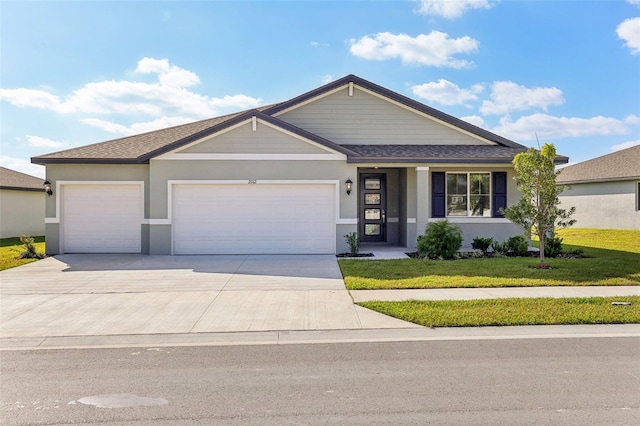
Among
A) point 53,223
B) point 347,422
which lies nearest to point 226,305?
point 347,422

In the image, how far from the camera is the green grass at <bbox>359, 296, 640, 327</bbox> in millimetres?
6320

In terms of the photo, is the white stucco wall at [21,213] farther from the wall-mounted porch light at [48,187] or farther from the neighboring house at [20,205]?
the wall-mounted porch light at [48,187]

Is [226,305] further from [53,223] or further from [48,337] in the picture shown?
[53,223]

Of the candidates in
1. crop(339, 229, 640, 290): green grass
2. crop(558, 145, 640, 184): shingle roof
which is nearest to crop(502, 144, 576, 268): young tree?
crop(339, 229, 640, 290): green grass

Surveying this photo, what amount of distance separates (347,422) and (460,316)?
3.60 meters

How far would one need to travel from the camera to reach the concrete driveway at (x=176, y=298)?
6344 mm

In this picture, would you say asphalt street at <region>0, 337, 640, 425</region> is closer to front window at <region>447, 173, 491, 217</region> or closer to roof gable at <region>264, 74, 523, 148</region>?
front window at <region>447, 173, 491, 217</region>

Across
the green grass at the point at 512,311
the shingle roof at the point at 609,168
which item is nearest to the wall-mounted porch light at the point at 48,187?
the green grass at the point at 512,311

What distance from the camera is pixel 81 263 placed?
12.3 m

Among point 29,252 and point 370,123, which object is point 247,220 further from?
point 29,252

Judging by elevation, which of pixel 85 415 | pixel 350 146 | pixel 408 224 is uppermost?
pixel 350 146

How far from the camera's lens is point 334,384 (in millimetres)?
4281

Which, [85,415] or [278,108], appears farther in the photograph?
[278,108]

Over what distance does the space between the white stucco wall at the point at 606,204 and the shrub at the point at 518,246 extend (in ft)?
32.2
